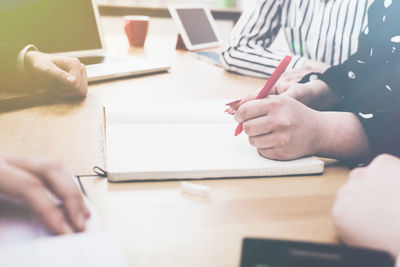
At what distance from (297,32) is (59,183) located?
3.84 feet

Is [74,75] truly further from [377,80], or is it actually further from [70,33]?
[377,80]

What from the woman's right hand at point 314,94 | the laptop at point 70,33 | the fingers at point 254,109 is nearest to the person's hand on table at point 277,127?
the fingers at point 254,109

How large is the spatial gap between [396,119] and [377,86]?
0.10 metres

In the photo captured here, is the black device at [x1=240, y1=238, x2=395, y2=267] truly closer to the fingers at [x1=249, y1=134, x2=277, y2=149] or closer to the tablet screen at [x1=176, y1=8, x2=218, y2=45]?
the fingers at [x1=249, y1=134, x2=277, y2=149]

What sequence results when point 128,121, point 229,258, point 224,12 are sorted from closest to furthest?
point 229,258 → point 128,121 → point 224,12

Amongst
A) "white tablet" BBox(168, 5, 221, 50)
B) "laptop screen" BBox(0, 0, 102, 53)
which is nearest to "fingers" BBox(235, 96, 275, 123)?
"laptop screen" BBox(0, 0, 102, 53)

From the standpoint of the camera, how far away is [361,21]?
1.18 metres

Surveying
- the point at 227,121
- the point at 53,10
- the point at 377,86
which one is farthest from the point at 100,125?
the point at 53,10

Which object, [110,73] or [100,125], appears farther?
[110,73]

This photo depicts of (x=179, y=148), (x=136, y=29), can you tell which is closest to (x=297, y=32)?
(x=136, y=29)

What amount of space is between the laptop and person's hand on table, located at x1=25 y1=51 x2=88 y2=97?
0.28 feet

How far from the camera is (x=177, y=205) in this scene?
44 cm

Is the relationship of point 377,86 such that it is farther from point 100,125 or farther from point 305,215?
point 100,125

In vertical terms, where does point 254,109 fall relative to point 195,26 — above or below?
above
